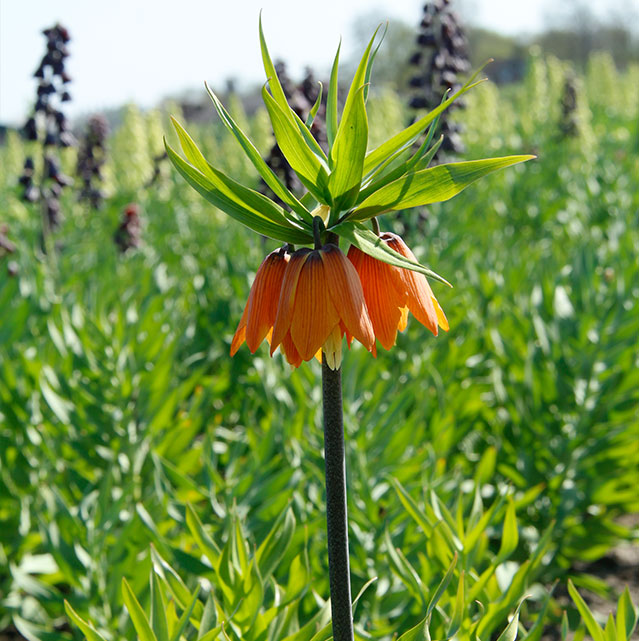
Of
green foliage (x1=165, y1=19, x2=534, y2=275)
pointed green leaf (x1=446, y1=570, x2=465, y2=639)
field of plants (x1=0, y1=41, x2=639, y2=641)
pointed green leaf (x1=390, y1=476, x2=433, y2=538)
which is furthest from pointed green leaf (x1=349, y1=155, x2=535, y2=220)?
pointed green leaf (x1=390, y1=476, x2=433, y2=538)

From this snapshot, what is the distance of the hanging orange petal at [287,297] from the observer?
69 cm

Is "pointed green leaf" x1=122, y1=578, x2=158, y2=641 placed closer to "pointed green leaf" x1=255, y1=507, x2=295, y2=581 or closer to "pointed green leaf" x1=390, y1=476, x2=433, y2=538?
"pointed green leaf" x1=255, y1=507, x2=295, y2=581

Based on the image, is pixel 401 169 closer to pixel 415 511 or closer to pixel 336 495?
pixel 336 495

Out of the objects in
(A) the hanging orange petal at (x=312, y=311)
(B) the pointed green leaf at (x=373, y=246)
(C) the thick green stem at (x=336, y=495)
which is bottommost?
(C) the thick green stem at (x=336, y=495)

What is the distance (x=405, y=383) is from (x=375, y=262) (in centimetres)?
202

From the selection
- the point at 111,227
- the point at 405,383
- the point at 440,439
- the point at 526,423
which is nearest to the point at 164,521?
the point at 440,439

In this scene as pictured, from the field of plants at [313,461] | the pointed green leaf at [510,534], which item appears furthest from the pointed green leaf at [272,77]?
the pointed green leaf at [510,534]

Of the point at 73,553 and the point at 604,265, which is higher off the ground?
the point at 604,265

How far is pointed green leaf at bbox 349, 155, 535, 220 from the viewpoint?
650 mm

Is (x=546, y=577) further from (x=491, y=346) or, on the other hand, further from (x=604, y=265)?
(x=604, y=265)

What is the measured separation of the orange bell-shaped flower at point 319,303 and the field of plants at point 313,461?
0.33 m

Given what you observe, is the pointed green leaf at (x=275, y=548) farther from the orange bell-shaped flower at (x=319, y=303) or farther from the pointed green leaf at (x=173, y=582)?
the orange bell-shaped flower at (x=319, y=303)

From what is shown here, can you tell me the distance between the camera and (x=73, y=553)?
65.3 inches

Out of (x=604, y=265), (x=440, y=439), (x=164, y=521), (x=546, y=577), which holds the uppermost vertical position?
(x=604, y=265)
